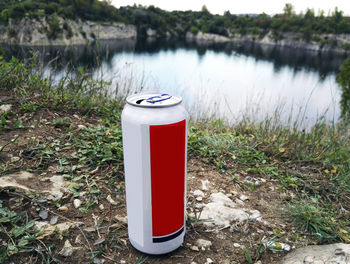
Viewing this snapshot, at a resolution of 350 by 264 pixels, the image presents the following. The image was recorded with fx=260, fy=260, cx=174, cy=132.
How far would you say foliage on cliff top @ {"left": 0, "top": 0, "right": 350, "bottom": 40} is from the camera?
5562 centimetres

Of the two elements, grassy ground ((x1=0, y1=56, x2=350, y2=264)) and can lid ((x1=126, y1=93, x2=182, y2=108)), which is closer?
can lid ((x1=126, y1=93, x2=182, y2=108))

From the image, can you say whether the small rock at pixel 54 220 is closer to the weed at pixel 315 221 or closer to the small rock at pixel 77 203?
the small rock at pixel 77 203

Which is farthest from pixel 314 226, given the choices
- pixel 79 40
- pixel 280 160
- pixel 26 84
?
pixel 79 40

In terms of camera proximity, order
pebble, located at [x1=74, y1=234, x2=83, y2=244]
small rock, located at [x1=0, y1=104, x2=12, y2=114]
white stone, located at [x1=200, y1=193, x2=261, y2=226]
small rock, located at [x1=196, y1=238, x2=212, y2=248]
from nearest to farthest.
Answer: pebble, located at [x1=74, y1=234, x2=83, y2=244] < small rock, located at [x1=196, y1=238, x2=212, y2=248] < white stone, located at [x1=200, y1=193, x2=261, y2=226] < small rock, located at [x1=0, y1=104, x2=12, y2=114]

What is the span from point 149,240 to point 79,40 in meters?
53.2

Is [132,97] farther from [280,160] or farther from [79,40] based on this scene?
[79,40]

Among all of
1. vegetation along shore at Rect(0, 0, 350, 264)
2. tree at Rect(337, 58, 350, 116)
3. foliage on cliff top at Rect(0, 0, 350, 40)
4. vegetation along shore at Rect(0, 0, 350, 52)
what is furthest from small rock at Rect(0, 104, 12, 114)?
foliage on cliff top at Rect(0, 0, 350, 40)

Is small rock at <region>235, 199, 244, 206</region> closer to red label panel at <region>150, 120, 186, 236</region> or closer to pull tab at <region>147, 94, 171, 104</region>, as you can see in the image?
red label panel at <region>150, 120, 186, 236</region>

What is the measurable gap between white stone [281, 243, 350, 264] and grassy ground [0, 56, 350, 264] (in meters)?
0.08

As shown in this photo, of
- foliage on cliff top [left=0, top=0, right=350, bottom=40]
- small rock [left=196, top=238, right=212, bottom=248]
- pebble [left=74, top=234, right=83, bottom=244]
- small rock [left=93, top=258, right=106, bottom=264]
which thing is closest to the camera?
small rock [left=93, top=258, right=106, bottom=264]

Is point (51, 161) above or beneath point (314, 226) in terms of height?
above

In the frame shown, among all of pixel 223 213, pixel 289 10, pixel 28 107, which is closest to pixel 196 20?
pixel 289 10

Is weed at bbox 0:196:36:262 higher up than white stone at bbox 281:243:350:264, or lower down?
higher up

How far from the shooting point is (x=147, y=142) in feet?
4.79
